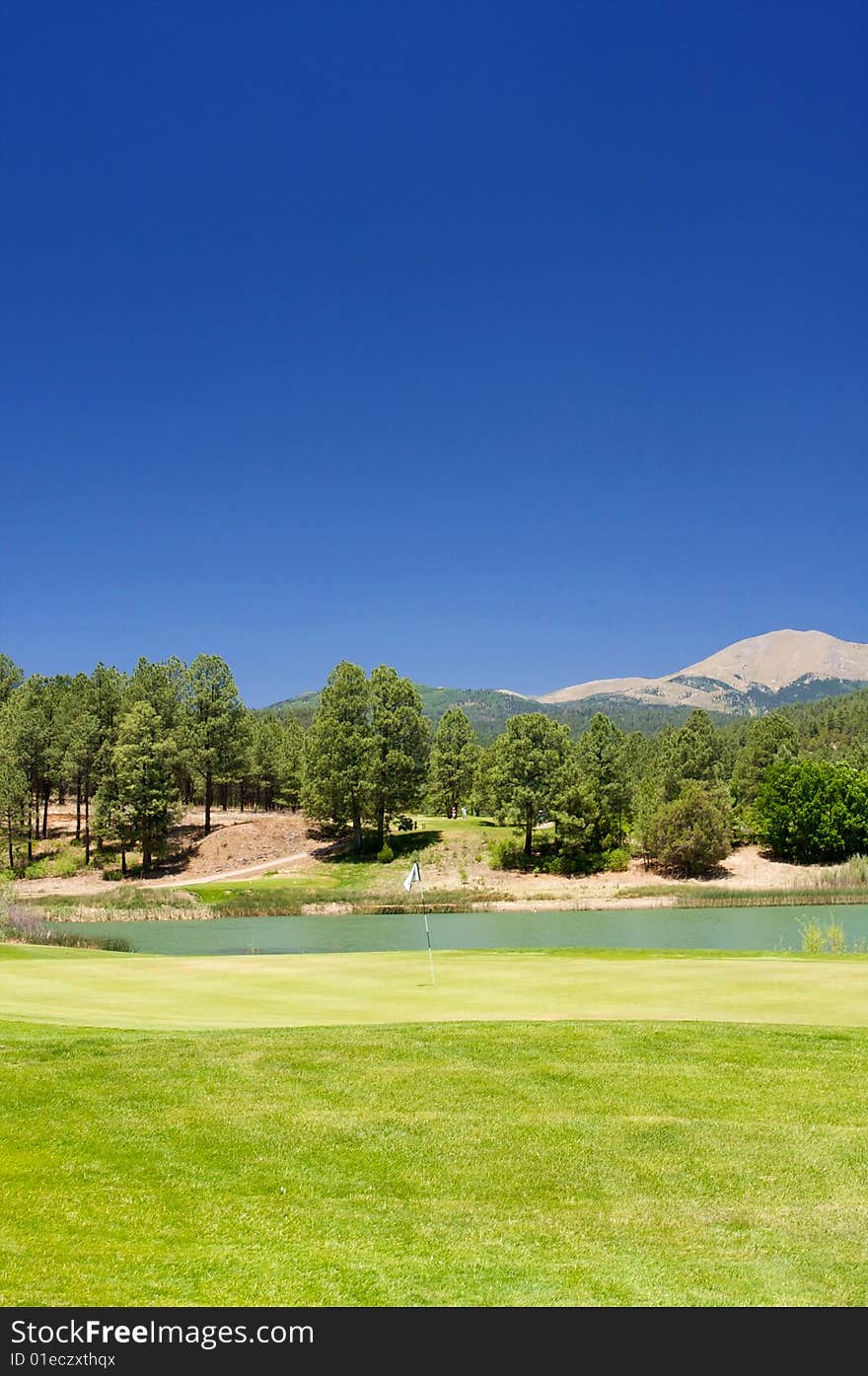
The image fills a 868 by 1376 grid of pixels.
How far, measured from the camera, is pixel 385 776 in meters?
68.4

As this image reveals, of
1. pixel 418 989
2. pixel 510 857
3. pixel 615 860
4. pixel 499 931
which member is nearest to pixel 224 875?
pixel 510 857

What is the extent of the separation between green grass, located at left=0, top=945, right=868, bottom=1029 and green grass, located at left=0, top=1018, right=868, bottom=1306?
6.54ft

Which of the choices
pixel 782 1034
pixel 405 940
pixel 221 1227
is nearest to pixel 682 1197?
pixel 221 1227

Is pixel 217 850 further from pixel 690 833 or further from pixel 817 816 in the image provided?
pixel 817 816

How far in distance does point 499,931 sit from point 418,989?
24250 millimetres

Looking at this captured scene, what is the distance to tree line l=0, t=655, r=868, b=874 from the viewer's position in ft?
212

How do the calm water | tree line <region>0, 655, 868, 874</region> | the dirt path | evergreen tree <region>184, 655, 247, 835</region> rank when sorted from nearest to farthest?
the calm water < the dirt path < tree line <region>0, 655, 868, 874</region> < evergreen tree <region>184, 655, 247, 835</region>

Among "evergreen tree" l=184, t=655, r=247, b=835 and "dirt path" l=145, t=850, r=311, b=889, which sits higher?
"evergreen tree" l=184, t=655, r=247, b=835

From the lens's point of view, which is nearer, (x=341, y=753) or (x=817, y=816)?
(x=817, y=816)

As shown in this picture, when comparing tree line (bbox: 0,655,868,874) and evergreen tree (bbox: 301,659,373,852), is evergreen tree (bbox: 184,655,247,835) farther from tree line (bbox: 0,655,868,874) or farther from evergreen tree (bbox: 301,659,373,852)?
evergreen tree (bbox: 301,659,373,852)

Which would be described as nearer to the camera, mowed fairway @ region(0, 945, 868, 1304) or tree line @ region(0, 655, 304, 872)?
mowed fairway @ region(0, 945, 868, 1304)

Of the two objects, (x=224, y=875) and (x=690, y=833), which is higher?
(x=690, y=833)

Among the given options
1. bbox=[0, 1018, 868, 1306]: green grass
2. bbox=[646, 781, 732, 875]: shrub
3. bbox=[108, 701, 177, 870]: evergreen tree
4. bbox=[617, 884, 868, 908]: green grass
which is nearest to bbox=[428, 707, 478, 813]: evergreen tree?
bbox=[108, 701, 177, 870]: evergreen tree

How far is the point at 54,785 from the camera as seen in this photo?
78.4 metres
